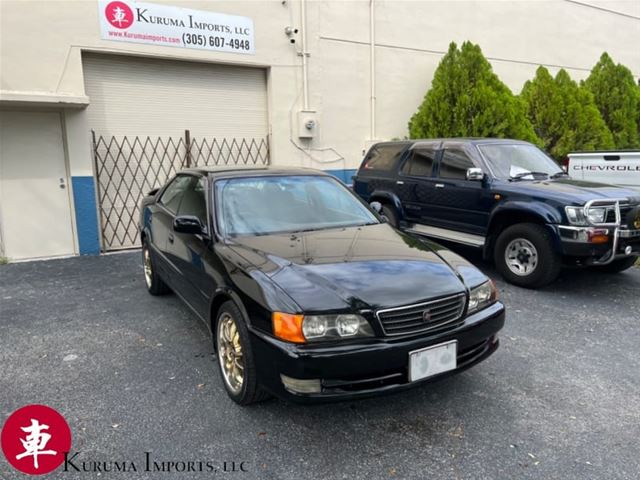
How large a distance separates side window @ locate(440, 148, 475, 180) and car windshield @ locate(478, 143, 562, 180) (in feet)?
0.79

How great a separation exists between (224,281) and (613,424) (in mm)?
2590

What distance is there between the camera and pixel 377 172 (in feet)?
25.0

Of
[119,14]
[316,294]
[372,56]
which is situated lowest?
[316,294]

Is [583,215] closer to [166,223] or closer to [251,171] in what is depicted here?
[251,171]

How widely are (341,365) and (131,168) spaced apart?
6.78m

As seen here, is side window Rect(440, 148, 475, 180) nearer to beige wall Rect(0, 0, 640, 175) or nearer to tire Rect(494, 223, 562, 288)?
tire Rect(494, 223, 562, 288)

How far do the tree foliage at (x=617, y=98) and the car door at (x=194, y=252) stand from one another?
1197cm

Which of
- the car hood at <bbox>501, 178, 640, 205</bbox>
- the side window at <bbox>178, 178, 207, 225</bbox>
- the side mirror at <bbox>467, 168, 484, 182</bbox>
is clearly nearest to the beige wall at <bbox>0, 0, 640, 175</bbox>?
the side window at <bbox>178, 178, 207, 225</bbox>

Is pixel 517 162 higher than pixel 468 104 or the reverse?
the reverse

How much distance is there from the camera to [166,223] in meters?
4.62

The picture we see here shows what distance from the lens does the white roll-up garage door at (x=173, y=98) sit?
25.4ft

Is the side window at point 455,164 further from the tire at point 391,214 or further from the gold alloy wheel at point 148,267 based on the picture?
the gold alloy wheel at point 148,267

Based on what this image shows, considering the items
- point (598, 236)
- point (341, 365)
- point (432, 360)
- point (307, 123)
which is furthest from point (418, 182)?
point (341, 365)

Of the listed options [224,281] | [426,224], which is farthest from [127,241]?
[224,281]
